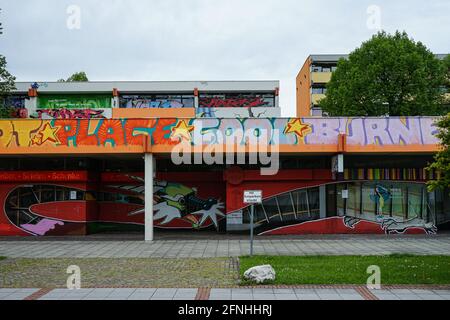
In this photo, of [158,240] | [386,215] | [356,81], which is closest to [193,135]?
[158,240]

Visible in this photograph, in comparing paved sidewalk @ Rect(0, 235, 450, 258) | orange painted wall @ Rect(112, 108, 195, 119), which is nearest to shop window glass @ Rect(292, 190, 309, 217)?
paved sidewalk @ Rect(0, 235, 450, 258)

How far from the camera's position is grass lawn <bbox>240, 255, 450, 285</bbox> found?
10750 mm

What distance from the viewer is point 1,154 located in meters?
19.6

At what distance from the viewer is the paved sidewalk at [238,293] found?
944 cm

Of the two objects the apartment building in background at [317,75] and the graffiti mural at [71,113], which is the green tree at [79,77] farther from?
the apartment building in background at [317,75]

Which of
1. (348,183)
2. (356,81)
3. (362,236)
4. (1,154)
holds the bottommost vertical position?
(362,236)

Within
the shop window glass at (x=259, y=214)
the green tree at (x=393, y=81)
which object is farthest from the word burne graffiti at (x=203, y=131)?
the green tree at (x=393, y=81)

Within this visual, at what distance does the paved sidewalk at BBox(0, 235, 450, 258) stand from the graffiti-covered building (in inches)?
83.2

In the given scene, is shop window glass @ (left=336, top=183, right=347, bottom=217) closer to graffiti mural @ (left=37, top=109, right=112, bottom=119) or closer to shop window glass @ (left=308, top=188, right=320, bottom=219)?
shop window glass @ (left=308, top=188, right=320, bottom=219)

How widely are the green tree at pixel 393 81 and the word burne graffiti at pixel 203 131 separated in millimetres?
11816

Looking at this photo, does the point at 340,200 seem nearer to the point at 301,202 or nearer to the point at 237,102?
the point at 301,202
